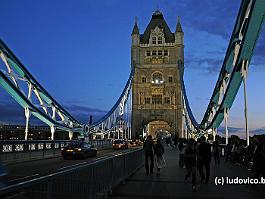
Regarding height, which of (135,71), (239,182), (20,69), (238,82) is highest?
(135,71)

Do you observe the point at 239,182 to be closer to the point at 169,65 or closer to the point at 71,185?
the point at 71,185

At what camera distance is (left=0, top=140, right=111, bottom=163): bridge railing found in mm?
19656

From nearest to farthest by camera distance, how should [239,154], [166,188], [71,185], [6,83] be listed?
1. [71,185]
2. [166,188]
3. [239,154]
4. [6,83]

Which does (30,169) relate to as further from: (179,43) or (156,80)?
(179,43)

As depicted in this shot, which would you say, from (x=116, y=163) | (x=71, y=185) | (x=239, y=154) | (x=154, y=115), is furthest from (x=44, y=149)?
(x=154, y=115)

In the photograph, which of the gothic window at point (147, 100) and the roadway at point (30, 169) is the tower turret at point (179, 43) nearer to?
the gothic window at point (147, 100)

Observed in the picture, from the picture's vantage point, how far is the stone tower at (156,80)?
92.1 metres

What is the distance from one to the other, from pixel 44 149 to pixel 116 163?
53.2 feet

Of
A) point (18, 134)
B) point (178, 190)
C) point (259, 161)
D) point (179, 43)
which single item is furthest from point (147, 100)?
point (178, 190)

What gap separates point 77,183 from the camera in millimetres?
6375

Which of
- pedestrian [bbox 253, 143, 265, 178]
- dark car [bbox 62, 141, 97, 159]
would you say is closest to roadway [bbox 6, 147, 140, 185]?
dark car [bbox 62, 141, 97, 159]

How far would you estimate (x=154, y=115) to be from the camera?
92062mm

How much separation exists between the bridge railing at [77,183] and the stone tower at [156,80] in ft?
256

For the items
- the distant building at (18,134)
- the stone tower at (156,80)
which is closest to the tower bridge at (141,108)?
the stone tower at (156,80)
